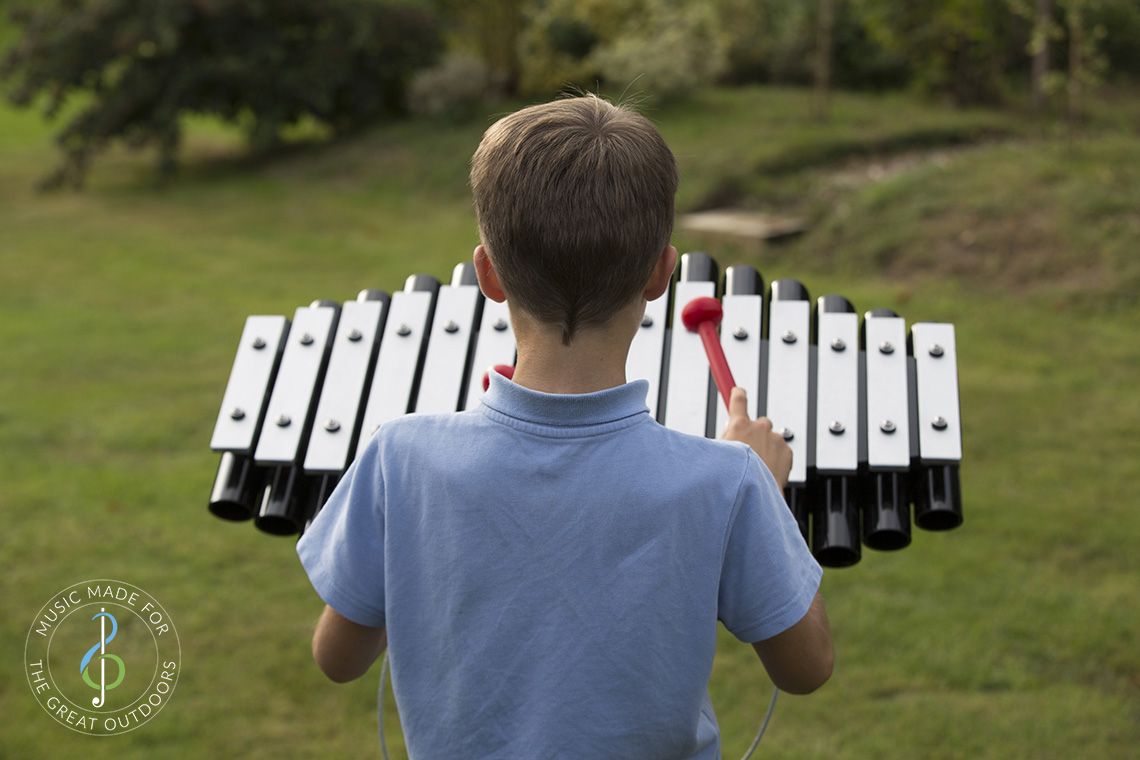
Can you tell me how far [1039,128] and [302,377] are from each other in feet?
33.0

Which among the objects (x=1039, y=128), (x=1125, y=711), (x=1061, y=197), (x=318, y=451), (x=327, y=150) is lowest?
(x=327, y=150)

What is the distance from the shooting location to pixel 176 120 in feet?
43.4

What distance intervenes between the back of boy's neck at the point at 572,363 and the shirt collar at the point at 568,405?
0.06ft

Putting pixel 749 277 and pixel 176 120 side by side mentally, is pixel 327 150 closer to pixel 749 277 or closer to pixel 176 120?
pixel 176 120

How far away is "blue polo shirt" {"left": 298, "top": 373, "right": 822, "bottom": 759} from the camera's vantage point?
5.08 ft

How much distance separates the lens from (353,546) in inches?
65.1

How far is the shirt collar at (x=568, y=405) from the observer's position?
1.55 m

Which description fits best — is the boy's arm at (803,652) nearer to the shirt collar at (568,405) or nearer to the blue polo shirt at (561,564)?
the blue polo shirt at (561,564)


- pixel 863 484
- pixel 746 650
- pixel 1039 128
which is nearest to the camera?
pixel 863 484

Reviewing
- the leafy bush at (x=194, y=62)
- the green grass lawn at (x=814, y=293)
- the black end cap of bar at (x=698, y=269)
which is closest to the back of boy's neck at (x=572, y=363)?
the black end cap of bar at (x=698, y=269)

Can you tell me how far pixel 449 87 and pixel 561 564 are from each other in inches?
504

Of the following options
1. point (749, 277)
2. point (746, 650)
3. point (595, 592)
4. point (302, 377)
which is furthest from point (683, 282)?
Result: point (746, 650)

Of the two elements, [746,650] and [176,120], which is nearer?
[746,650]

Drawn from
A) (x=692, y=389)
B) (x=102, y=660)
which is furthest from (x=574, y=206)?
(x=102, y=660)
